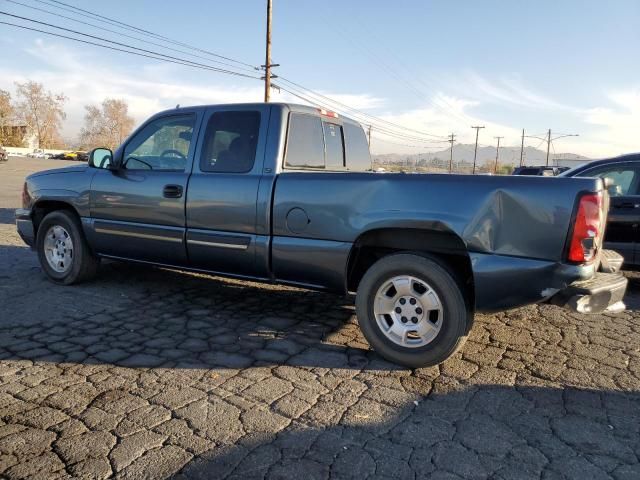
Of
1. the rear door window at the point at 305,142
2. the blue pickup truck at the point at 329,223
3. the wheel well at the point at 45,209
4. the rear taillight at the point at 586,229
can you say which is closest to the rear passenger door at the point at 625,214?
the blue pickup truck at the point at 329,223

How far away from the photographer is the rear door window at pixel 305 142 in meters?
4.46

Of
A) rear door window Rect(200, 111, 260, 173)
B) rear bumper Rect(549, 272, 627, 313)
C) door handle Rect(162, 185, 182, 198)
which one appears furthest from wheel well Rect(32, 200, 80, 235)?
rear bumper Rect(549, 272, 627, 313)

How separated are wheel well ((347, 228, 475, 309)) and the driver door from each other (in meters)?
1.84

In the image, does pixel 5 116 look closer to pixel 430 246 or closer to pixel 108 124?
pixel 108 124

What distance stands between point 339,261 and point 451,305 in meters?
0.92

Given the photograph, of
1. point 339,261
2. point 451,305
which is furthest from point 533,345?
point 339,261

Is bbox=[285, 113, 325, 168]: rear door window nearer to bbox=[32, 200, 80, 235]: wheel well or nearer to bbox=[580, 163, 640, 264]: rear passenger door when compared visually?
bbox=[32, 200, 80, 235]: wheel well

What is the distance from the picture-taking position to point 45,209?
19.3 ft

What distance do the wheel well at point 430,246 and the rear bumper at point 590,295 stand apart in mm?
619

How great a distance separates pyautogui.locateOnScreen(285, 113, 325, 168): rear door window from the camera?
4457 mm

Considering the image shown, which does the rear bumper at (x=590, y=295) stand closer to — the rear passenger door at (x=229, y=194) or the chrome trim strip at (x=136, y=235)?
the rear passenger door at (x=229, y=194)

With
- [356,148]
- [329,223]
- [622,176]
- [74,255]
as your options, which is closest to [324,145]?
[356,148]

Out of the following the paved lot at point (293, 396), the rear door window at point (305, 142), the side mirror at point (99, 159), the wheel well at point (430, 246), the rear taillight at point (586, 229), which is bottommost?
the paved lot at point (293, 396)

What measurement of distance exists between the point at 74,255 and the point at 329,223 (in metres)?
3.23
